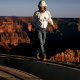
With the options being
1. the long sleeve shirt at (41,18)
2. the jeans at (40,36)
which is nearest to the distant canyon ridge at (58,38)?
the jeans at (40,36)

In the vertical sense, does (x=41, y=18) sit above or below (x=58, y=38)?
above

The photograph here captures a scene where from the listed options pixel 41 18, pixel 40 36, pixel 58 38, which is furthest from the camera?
pixel 58 38

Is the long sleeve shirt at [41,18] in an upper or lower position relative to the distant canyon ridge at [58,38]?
upper

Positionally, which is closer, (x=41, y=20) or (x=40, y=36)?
(x=41, y=20)

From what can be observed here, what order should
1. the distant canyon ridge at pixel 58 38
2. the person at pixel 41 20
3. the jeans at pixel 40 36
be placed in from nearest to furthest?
1. the person at pixel 41 20
2. the jeans at pixel 40 36
3. the distant canyon ridge at pixel 58 38

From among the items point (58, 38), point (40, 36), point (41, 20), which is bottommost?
point (58, 38)

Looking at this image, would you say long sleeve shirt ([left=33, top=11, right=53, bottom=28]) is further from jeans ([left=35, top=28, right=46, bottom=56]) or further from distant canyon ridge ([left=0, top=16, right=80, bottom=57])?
distant canyon ridge ([left=0, top=16, right=80, bottom=57])

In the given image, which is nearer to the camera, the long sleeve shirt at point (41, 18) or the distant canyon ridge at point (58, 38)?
the long sleeve shirt at point (41, 18)

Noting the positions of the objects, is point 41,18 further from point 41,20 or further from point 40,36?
point 40,36

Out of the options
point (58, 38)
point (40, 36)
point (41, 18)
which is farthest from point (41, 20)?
point (58, 38)

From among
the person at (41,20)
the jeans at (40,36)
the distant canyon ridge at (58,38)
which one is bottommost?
the distant canyon ridge at (58,38)

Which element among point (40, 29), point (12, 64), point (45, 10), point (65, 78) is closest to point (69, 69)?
point (65, 78)

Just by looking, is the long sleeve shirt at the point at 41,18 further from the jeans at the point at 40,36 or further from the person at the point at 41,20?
the jeans at the point at 40,36

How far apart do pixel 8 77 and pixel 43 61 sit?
1.84m
